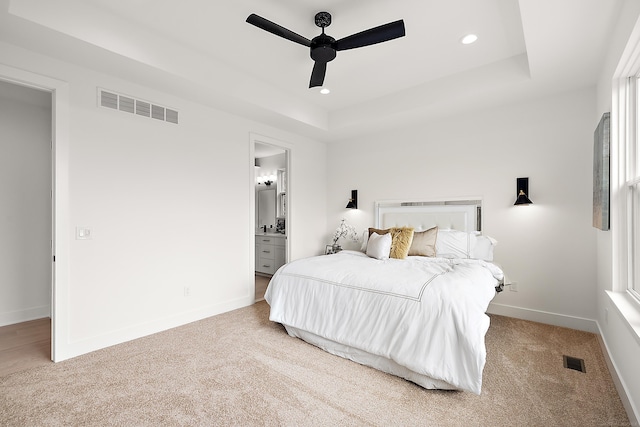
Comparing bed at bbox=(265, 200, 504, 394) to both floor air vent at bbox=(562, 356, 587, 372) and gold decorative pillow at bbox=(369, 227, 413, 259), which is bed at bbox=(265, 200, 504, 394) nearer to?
gold decorative pillow at bbox=(369, 227, 413, 259)

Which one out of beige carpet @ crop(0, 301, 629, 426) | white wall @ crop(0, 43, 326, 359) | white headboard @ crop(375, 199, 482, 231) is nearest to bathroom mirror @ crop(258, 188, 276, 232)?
white wall @ crop(0, 43, 326, 359)

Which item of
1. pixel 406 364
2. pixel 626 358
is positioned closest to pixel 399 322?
Result: pixel 406 364

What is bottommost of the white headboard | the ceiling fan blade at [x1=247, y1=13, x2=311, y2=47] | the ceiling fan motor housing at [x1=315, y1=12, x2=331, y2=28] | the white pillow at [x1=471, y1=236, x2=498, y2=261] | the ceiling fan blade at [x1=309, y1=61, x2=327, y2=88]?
the white pillow at [x1=471, y1=236, x2=498, y2=261]

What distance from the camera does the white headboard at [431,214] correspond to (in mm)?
3893

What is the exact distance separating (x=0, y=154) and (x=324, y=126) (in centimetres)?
382

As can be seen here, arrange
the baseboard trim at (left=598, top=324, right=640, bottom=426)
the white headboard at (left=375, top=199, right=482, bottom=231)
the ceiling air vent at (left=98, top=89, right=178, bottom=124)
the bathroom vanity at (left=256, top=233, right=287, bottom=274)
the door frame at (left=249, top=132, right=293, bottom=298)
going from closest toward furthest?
the baseboard trim at (left=598, top=324, right=640, bottom=426) → the ceiling air vent at (left=98, top=89, right=178, bottom=124) → the white headboard at (left=375, top=199, right=482, bottom=231) → the door frame at (left=249, top=132, right=293, bottom=298) → the bathroom vanity at (left=256, top=233, right=287, bottom=274)

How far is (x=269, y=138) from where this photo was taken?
438cm

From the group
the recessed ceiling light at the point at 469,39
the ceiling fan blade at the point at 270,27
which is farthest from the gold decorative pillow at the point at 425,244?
the ceiling fan blade at the point at 270,27

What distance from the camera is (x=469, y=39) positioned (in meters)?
2.76

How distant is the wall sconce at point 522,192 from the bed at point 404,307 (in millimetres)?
531

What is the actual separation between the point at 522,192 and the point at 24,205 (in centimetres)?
565

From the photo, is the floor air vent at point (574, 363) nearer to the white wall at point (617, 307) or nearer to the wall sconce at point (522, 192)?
the white wall at point (617, 307)

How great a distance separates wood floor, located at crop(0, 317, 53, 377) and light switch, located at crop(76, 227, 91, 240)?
101 centimetres

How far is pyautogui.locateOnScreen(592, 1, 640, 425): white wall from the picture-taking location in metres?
1.73
